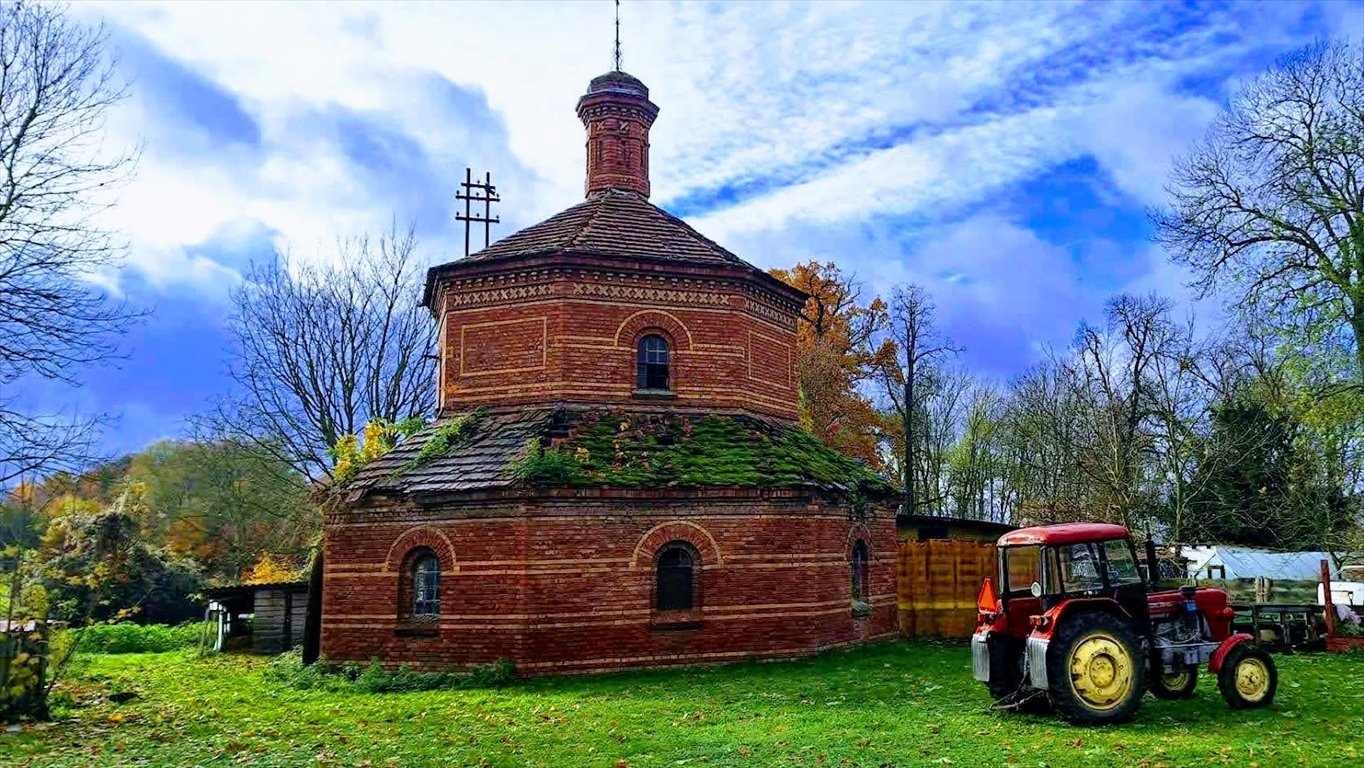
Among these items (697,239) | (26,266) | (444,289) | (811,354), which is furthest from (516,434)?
(811,354)

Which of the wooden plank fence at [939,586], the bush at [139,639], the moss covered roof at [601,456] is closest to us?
the moss covered roof at [601,456]

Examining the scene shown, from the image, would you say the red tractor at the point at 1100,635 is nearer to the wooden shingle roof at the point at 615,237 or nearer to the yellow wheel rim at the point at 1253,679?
the yellow wheel rim at the point at 1253,679

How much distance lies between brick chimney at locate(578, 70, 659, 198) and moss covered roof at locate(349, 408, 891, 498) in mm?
7649

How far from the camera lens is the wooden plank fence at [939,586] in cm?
2122

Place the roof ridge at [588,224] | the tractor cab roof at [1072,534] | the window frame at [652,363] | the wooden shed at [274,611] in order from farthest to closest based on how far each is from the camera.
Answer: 1. the wooden shed at [274,611]
2. the roof ridge at [588,224]
3. the window frame at [652,363]
4. the tractor cab roof at [1072,534]

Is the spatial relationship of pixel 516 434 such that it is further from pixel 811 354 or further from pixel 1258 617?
pixel 811 354

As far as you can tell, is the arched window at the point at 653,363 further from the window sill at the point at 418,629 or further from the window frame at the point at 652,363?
the window sill at the point at 418,629

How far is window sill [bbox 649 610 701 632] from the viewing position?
17000 mm

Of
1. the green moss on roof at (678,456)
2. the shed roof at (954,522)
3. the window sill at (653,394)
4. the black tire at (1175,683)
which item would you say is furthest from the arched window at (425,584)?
the shed roof at (954,522)

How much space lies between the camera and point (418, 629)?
17.1m

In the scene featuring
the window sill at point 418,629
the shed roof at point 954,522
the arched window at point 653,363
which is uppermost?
the arched window at point 653,363

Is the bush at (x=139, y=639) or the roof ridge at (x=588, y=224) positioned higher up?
the roof ridge at (x=588, y=224)

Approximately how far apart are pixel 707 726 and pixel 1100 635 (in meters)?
4.76

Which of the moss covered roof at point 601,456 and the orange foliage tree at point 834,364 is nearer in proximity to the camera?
the moss covered roof at point 601,456
